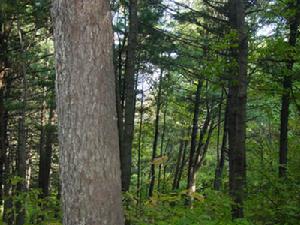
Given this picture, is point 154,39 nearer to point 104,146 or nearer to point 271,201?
point 271,201

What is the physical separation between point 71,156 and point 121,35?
11.9 meters

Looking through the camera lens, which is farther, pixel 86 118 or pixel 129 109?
pixel 129 109

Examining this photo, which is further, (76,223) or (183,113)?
(183,113)

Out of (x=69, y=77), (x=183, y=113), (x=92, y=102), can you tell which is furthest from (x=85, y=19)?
(x=183, y=113)

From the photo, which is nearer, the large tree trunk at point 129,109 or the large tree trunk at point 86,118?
the large tree trunk at point 86,118

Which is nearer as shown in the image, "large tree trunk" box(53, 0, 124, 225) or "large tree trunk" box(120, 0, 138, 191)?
"large tree trunk" box(53, 0, 124, 225)

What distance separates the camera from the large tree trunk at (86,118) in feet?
Answer: 11.8

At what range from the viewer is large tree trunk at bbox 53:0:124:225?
141 inches

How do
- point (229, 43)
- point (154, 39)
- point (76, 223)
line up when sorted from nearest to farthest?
1. point (76, 223)
2. point (229, 43)
3. point (154, 39)

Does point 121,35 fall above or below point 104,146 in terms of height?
above

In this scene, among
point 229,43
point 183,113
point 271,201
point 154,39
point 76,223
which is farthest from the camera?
point 183,113

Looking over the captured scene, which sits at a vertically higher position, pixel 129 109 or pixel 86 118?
pixel 129 109

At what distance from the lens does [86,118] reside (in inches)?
143

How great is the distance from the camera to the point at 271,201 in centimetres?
777
